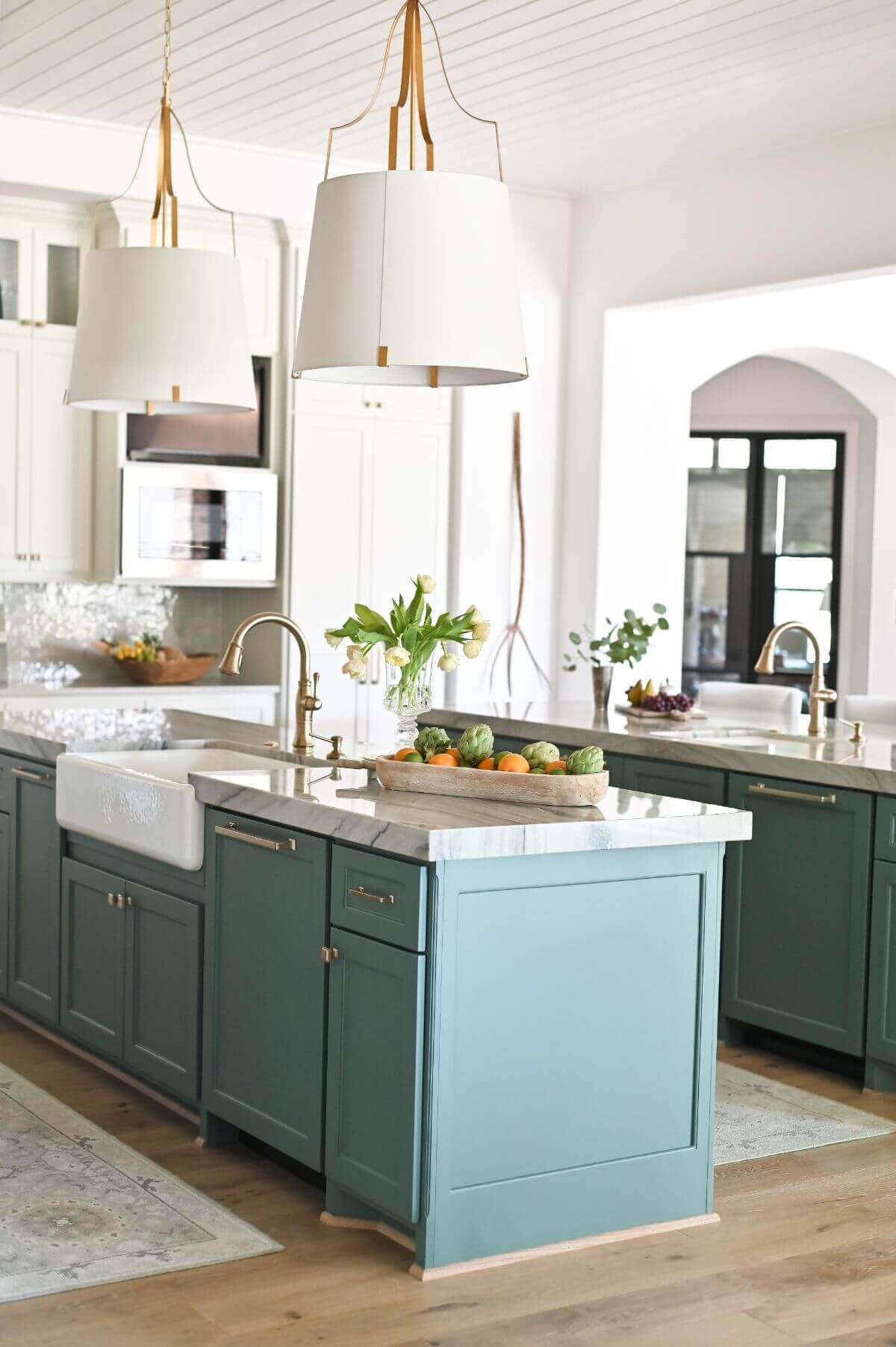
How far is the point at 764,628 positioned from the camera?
9.46m

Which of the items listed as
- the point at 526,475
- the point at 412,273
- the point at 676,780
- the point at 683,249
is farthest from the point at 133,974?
the point at 683,249

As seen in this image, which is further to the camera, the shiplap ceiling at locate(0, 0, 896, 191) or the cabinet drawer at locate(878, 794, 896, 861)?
the shiplap ceiling at locate(0, 0, 896, 191)

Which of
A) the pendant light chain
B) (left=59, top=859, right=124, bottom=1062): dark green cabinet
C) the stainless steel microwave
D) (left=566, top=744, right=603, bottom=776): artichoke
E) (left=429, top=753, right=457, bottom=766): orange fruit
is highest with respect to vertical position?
the pendant light chain

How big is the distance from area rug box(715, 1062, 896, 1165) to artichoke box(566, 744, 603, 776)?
104 centimetres

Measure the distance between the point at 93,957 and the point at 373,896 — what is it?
136cm

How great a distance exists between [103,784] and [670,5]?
280 centimetres

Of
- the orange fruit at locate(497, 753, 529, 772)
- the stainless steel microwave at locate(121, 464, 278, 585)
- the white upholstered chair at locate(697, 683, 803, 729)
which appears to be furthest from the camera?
the stainless steel microwave at locate(121, 464, 278, 585)

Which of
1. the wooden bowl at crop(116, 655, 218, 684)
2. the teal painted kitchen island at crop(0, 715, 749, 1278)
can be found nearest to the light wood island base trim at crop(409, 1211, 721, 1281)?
the teal painted kitchen island at crop(0, 715, 749, 1278)

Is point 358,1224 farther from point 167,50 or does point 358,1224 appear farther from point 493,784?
point 167,50

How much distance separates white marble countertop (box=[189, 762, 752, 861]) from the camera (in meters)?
2.94

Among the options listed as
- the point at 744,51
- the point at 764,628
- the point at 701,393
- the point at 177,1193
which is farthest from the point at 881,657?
the point at 177,1193

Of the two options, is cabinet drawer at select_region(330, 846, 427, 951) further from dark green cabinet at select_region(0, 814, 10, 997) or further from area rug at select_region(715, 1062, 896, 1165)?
dark green cabinet at select_region(0, 814, 10, 997)

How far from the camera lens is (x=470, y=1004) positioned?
9.73 ft

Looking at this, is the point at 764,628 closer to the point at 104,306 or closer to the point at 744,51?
the point at 744,51
